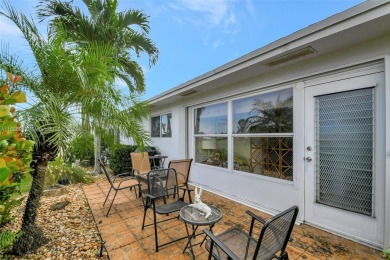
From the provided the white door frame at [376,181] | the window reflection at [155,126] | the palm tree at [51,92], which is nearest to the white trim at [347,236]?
the white door frame at [376,181]

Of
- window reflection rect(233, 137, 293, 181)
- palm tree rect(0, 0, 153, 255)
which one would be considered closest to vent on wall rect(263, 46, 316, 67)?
window reflection rect(233, 137, 293, 181)

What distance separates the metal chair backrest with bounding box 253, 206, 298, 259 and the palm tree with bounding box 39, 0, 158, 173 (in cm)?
431

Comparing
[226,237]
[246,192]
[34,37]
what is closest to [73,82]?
[34,37]

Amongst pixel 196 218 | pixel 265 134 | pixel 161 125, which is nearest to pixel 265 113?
pixel 265 134

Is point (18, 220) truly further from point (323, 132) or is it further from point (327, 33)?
point (327, 33)

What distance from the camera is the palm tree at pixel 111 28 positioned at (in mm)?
4852

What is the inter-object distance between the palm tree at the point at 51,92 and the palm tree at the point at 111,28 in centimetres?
193

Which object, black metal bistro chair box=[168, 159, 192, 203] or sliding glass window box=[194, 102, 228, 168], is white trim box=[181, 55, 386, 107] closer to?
sliding glass window box=[194, 102, 228, 168]

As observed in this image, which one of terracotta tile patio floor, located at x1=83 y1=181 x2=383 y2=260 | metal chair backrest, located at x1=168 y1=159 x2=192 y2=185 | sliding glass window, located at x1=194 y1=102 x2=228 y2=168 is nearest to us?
terracotta tile patio floor, located at x1=83 y1=181 x2=383 y2=260

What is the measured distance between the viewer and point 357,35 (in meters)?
2.23

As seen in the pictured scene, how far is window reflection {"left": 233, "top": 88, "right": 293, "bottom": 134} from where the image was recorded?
3.28 m

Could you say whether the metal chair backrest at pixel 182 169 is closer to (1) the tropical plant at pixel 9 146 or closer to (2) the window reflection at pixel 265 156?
(2) the window reflection at pixel 265 156

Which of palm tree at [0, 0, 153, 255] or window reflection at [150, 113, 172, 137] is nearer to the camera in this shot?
palm tree at [0, 0, 153, 255]

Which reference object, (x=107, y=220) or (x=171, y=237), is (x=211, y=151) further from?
(x=107, y=220)
